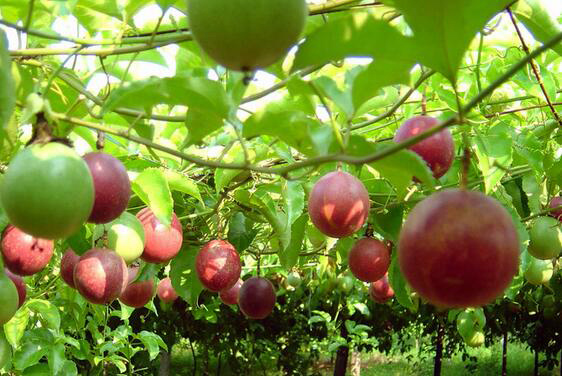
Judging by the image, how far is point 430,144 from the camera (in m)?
1.26

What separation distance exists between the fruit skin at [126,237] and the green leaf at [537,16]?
1.05 metres

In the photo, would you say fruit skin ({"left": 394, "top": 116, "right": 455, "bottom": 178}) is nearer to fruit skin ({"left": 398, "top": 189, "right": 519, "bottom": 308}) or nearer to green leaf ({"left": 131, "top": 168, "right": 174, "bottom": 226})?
fruit skin ({"left": 398, "top": 189, "right": 519, "bottom": 308})

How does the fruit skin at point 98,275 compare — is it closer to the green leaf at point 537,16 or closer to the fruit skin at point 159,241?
the fruit skin at point 159,241

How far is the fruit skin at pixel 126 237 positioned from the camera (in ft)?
5.39

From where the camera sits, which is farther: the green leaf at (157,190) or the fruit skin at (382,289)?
the fruit skin at (382,289)

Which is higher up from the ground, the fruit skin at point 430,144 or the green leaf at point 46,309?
the fruit skin at point 430,144

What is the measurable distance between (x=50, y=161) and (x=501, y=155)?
124 centimetres

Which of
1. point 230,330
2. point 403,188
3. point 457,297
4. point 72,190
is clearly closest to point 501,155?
Result: point 403,188

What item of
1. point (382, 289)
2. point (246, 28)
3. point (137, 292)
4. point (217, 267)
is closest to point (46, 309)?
point (137, 292)

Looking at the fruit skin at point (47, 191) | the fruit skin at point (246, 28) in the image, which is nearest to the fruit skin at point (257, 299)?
the fruit skin at point (47, 191)

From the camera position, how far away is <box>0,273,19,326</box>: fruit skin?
1479mm

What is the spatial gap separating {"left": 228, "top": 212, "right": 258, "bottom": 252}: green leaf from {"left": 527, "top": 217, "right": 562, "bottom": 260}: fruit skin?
1.02 meters

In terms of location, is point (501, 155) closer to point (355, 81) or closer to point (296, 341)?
point (355, 81)

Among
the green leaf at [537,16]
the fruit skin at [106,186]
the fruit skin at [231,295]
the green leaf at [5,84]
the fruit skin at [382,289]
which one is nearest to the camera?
the green leaf at [5,84]
